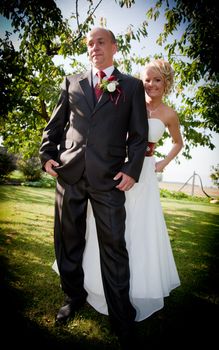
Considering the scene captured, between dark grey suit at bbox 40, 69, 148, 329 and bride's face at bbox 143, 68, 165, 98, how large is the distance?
65 cm

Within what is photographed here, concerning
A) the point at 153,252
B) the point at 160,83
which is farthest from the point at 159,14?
the point at 153,252

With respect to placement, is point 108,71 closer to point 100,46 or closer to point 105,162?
point 100,46

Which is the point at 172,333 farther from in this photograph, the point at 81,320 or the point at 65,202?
the point at 65,202

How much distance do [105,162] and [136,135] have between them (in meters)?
0.38

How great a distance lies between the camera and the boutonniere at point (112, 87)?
2223 millimetres

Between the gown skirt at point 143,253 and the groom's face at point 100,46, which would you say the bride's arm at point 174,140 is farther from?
the groom's face at point 100,46

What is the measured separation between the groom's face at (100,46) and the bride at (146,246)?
71 centimetres

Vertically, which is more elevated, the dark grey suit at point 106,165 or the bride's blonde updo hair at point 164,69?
the bride's blonde updo hair at point 164,69

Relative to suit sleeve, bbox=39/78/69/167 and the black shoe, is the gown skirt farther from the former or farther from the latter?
suit sleeve, bbox=39/78/69/167

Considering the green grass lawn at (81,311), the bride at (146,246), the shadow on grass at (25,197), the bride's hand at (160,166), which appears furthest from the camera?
the shadow on grass at (25,197)

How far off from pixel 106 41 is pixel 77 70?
388 cm

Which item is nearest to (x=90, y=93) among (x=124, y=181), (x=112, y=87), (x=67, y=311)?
(x=112, y=87)

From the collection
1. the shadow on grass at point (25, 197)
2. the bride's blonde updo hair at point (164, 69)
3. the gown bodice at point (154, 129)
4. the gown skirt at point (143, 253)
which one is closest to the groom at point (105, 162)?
the gown skirt at point (143, 253)

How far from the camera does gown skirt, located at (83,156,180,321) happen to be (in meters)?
2.63
